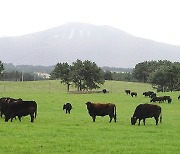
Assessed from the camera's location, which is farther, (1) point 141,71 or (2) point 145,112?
(1) point 141,71

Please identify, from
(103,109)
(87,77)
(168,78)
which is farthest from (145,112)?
(168,78)

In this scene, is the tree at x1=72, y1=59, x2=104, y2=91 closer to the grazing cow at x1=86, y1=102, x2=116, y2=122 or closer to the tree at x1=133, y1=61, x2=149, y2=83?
the tree at x1=133, y1=61, x2=149, y2=83

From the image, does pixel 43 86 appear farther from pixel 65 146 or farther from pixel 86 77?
pixel 65 146

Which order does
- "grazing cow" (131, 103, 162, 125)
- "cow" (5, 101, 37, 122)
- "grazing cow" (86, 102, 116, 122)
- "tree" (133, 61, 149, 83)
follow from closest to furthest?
"cow" (5, 101, 37, 122) → "grazing cow" (131, 103, 162, 125) → "grazing cow" (86, 102, 116, 122) → "tree" (133, 61, 149, 83)

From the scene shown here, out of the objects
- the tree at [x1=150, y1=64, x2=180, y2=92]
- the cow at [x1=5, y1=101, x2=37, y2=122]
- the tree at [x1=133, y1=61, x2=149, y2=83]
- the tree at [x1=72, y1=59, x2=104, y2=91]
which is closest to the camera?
the cow at [x1=5, y1=101, x2=37, y2=122]

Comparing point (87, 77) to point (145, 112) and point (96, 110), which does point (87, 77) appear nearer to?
point (96, 110)

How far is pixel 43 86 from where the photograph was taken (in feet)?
406

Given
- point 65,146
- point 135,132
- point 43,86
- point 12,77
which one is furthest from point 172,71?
point 12,77

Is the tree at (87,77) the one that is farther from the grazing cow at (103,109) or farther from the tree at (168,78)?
the grazing cow at (103,109)

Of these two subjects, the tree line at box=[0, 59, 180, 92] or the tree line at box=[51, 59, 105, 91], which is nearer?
the tree line at box=[0, 59, 180, 92]

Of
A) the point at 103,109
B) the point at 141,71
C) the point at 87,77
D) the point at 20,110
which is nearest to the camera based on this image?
the point at 20,110

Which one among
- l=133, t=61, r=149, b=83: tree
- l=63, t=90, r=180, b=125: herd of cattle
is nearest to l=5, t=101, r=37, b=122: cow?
l=63, t=90, r=180, b=125: herd of cattle

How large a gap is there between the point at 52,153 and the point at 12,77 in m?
187

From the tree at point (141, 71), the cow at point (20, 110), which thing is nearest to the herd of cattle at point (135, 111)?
the cow at point (20, 110)
